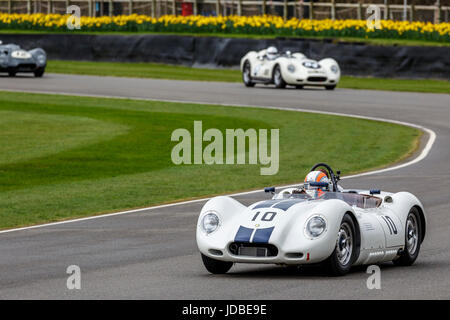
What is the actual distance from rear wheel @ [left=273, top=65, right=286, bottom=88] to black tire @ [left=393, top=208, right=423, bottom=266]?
24959 mm

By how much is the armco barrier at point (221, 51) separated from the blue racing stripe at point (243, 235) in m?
25.3

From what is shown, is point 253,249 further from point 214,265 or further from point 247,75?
point 247,75

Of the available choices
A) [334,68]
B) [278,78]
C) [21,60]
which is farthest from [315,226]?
[21,60]

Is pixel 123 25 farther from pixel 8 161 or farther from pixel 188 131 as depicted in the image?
pixel 8 161

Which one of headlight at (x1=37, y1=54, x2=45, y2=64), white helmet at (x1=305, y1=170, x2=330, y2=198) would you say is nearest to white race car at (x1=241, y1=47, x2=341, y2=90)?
headlight at (x1=37, y1=54, x2=45, y2=64)

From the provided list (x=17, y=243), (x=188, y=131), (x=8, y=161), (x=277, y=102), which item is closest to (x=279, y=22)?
(x=277, y=102)

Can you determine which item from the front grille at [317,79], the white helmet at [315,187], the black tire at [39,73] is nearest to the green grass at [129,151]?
the white helmet at [315,187]

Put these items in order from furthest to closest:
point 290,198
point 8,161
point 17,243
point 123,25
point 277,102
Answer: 1. point 123,25
2. point 277,102
3. point 8,161
4. point 17,243
5. point 290,198

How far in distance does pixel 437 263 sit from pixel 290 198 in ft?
4.86

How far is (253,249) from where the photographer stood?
962 cm

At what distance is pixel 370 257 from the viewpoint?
1007 centimetres

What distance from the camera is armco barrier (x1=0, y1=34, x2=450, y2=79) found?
3518 cm

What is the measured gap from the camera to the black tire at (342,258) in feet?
31.3

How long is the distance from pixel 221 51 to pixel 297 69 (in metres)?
6.87
